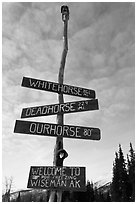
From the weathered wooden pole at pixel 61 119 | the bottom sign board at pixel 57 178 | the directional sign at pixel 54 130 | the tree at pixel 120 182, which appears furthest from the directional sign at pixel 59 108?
the tree at pixel 120 182

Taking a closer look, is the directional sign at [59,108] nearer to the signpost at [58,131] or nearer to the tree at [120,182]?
the signpost at [58,131]

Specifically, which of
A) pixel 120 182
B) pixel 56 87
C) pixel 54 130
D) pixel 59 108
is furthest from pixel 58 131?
pixel 120 182

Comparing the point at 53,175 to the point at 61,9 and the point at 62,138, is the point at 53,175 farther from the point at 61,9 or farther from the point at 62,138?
the point at 61,9

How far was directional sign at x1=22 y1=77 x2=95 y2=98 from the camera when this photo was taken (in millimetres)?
5090

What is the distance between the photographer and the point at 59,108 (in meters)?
4.79

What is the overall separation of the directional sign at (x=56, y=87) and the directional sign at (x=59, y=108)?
0.50 meters

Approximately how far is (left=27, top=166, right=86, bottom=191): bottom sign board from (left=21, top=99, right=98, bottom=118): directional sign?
136 cm

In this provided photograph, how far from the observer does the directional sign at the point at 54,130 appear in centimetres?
428

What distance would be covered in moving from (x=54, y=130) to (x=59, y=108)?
671 millimetres

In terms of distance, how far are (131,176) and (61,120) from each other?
140ft

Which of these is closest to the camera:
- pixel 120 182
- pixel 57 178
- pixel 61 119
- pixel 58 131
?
pixel 57 178

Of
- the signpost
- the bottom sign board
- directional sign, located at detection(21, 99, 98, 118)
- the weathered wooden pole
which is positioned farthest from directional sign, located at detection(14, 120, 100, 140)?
the bottom sign board

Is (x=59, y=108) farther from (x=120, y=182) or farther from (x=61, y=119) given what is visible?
(x=120, y=182)

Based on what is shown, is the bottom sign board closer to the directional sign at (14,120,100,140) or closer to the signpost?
the signpost
